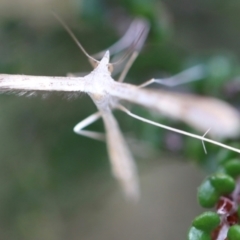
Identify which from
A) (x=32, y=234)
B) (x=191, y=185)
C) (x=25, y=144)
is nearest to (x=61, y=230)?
(x=32, y=234)

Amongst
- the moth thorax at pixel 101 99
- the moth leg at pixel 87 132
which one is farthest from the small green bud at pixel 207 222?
the moth leg at pixel 87 132

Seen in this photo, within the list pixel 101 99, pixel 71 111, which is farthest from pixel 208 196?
pixel 71 111

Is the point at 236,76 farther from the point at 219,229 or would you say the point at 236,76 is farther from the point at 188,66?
the point at 219,229

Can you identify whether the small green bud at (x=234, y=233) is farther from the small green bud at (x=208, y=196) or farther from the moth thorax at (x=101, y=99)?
the moth thorax at (x=101, y=99)

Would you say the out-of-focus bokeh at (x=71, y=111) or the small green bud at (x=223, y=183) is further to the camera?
the out-of-focus bokeh at (x=71, y=111)

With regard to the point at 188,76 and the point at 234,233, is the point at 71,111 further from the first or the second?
the point at 234,233

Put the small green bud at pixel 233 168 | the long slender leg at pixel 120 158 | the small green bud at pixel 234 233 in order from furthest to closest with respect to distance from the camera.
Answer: the long slender leg at pixel 120 158
the small green bud at pixel 233 168
the small green bud at pixel 234 233
